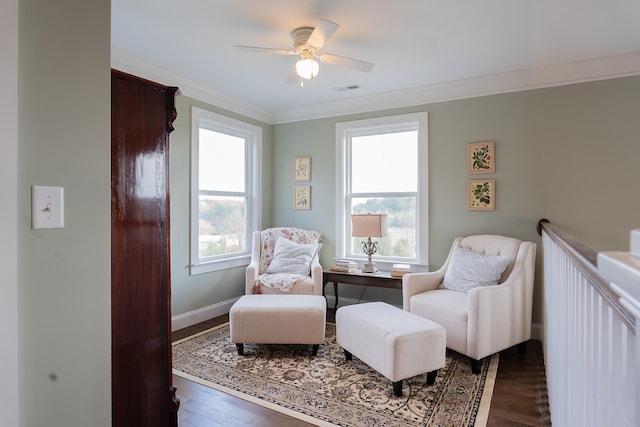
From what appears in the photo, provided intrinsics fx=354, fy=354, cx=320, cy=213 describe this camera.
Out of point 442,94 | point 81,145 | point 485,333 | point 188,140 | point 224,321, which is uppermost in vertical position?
point 442,94

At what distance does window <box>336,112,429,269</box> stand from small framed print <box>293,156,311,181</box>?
0.43 meters

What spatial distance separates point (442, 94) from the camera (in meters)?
3.75

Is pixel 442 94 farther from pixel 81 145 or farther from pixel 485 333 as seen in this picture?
pixel 81 145

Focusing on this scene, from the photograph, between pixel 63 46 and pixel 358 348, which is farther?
pixel 358 348

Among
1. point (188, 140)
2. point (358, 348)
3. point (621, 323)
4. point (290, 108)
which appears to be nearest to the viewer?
point (621, 323)

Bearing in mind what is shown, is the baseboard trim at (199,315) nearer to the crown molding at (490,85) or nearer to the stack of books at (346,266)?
the stack of books at (346,266)

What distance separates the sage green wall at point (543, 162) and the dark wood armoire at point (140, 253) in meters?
2.95

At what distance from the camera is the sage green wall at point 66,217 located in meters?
0.89

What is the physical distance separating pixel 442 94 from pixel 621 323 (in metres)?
3.60

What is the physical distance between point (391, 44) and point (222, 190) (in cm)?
242

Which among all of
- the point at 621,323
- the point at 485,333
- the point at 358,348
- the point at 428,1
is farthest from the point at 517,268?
the point at 621,323

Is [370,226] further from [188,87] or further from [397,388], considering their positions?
[188,87]

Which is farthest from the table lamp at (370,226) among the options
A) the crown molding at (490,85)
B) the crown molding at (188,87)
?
the crown molding at (188,87)

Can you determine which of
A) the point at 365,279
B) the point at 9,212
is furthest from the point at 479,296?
the point at 9,212
